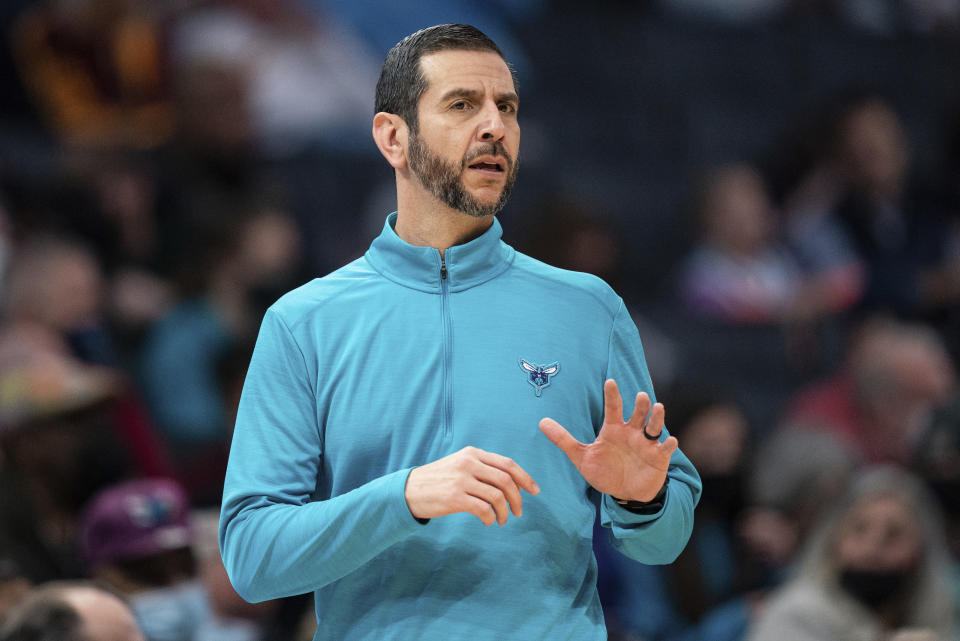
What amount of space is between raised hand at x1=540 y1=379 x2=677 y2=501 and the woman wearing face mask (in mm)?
2562

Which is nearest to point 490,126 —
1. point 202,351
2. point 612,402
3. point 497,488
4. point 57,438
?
point 612,402

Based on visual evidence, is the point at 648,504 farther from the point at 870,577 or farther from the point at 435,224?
the point at 870,577

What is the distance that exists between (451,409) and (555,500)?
7.7 inches

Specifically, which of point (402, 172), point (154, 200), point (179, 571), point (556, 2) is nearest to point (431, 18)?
point (556, 2)

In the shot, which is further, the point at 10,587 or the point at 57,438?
the point at 57,438

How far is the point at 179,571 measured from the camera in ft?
12.8

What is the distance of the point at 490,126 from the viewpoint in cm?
194

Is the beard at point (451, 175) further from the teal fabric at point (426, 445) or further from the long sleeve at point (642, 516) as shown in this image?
the long sleeve at point (642, 516)

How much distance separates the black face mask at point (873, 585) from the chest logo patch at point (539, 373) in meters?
2.72

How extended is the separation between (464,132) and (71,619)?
1.29m

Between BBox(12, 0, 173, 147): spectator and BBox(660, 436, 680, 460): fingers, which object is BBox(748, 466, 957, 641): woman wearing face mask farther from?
BBox(12, 0, 173, 147): spectator

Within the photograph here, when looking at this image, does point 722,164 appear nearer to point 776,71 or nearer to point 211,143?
point 776,71

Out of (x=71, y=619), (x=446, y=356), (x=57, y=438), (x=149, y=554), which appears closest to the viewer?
(x=446, y=356)

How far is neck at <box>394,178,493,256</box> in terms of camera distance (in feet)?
6.61
